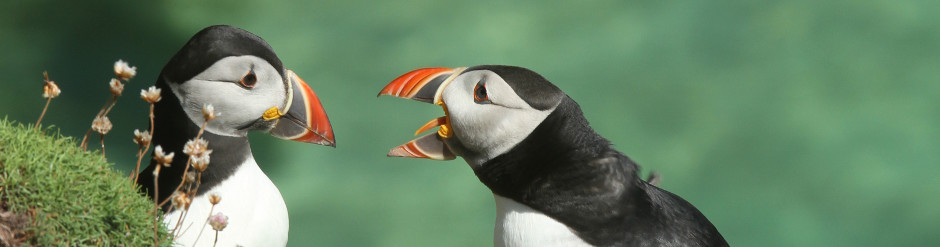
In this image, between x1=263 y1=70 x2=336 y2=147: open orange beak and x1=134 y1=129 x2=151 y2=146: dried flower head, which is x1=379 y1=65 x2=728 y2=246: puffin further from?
x1=134 y1=129 x2=151 y2=146: dried flower head

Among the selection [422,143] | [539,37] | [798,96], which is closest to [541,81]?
[422,143]

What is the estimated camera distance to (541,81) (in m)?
2.65

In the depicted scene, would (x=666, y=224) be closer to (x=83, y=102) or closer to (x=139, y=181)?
(x=139, y=181)

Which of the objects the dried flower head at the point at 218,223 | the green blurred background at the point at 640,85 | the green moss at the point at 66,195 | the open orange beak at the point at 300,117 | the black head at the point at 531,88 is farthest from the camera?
the green blurred background at the point at 640,85

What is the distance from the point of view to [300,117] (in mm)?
2936

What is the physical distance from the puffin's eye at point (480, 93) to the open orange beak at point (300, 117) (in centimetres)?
48

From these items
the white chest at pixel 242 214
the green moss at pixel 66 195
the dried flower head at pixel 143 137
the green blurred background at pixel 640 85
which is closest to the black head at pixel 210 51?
the white chest at pixel 242 214

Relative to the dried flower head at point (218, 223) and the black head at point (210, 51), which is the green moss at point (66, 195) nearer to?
the dried flower head at point (218, 223)

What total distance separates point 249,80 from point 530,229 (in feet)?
2.53

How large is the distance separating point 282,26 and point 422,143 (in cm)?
134

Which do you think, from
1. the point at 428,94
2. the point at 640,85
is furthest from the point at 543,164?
the point at 640,85

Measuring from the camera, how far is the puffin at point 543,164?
8.62 ft

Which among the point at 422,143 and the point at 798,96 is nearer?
the point at 422,143

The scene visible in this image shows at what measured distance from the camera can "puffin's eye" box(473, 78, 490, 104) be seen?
264cm
